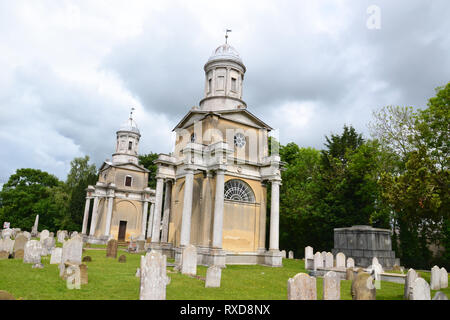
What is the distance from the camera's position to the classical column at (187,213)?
1808cm

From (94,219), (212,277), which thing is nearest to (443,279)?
(212,277)

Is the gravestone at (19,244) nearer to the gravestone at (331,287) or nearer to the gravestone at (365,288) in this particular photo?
the gravestone at (331,287)

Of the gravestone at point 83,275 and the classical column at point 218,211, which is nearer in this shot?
the gravestone at point 83,275

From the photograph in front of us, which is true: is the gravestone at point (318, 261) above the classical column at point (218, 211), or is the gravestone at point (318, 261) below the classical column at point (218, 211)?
below

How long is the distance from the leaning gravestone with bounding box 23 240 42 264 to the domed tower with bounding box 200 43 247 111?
46.6 ft

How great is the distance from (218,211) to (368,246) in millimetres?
9791

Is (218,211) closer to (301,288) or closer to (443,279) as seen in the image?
(301,288)

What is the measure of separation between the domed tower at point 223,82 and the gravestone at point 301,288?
16.9m

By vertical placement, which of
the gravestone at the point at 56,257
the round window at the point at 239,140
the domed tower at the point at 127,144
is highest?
the domed tower at the point at 127,144

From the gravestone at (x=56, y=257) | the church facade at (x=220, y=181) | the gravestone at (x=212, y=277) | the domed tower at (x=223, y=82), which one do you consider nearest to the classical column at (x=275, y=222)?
the church facade at (x=220, y=181)

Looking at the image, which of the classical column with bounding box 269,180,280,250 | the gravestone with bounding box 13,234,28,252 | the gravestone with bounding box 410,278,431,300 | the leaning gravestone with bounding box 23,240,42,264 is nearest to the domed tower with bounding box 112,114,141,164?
the gravestone with bounding box 13,234,28,252

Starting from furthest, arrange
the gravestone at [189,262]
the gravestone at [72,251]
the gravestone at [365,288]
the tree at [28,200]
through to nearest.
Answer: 1. the tree at [28,200]
2. the gravestone at [189,262]
3. the gravestone at [72,251]
4. the gravestone at [365,288]

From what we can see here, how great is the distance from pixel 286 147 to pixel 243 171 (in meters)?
14.9
